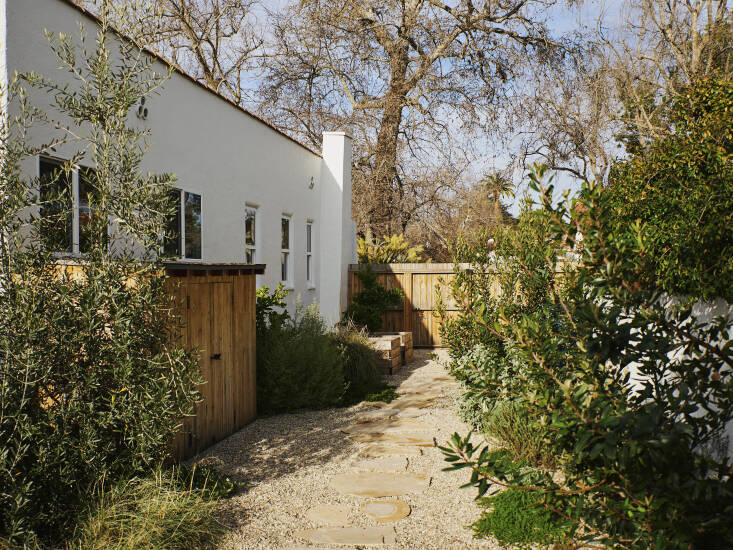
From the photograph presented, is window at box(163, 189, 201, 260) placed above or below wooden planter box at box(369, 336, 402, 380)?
above

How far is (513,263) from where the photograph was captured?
6.38 meters

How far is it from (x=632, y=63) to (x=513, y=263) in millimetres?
10607

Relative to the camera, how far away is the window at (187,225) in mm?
7938

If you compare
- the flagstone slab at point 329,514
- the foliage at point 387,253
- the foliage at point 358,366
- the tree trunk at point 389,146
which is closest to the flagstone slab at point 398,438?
the flagstone slab at point 329,514

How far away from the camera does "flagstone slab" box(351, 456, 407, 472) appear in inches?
215

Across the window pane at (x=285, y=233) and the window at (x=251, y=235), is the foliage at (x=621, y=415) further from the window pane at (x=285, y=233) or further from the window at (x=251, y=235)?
the window pane at (x=285, y=233)

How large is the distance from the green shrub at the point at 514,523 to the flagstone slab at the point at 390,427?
2234 millimetres

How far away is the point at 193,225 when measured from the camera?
845cm

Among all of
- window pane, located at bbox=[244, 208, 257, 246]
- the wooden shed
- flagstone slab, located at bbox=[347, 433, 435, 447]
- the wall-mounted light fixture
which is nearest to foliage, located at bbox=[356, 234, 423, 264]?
window pane, located at bbox=[244, 208, 257, 246]

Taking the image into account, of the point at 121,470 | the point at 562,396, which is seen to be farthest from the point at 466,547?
the point at 121,470

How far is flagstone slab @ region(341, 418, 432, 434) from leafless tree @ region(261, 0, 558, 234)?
12335mm

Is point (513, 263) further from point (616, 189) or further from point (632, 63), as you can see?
point (632, 63)

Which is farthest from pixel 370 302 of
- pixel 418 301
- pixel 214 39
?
pixel 214 39

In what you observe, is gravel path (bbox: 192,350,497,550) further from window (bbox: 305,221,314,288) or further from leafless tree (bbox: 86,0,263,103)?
leafless tree (bbox: 86,0,263,103)
